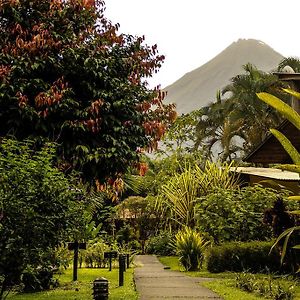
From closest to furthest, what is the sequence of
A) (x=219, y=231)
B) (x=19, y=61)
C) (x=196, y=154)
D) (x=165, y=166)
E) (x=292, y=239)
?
(x=19, y=61), (x=292, y=239), (x=219, y=231), (x=165, y=166), (x=196, y=154)

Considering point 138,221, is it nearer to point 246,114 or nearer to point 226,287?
point 246,114

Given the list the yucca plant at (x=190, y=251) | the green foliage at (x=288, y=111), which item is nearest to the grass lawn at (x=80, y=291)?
the yucca plant at (x=190, y=251)

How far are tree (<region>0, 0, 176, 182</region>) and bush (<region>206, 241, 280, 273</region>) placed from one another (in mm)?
3413

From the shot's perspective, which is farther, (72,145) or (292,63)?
(292,63)

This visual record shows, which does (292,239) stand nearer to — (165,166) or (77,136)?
(77,136)

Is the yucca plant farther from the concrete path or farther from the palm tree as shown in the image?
the palm tree

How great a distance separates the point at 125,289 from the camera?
956cm

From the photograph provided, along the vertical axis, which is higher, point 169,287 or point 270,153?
point 270,153

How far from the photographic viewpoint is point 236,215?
13867 mm

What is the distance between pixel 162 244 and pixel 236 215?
7.93m

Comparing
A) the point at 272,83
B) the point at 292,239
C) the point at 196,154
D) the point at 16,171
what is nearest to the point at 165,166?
the point at 196,154

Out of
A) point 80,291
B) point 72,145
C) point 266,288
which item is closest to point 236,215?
point 266,288

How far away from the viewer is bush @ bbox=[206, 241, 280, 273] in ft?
39.9

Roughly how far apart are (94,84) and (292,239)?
4.76 meters
